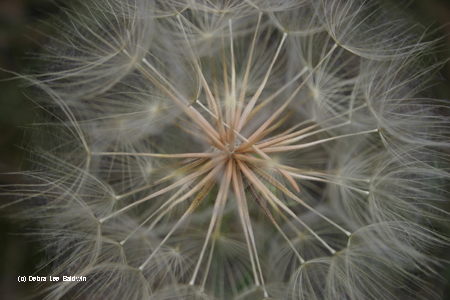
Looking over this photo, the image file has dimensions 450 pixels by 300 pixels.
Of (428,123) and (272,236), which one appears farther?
(272,236)

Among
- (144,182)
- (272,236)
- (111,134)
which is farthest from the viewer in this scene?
(272,236)

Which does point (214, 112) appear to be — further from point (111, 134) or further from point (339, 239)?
point (339, 239)

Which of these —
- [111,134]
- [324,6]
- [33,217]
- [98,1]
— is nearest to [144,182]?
[111,134]

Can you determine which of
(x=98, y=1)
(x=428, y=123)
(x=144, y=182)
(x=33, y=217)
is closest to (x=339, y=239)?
(x=428, y=123)

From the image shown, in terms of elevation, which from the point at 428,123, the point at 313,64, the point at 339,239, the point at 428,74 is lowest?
the point at 339,239

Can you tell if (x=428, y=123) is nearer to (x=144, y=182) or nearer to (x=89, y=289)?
(x=144, y=182)

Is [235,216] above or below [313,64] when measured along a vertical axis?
below

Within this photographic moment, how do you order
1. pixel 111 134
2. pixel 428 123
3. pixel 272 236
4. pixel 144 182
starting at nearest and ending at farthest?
pixel 111 134, pixel 428 123, pixel 144 182, pixel 272 236
